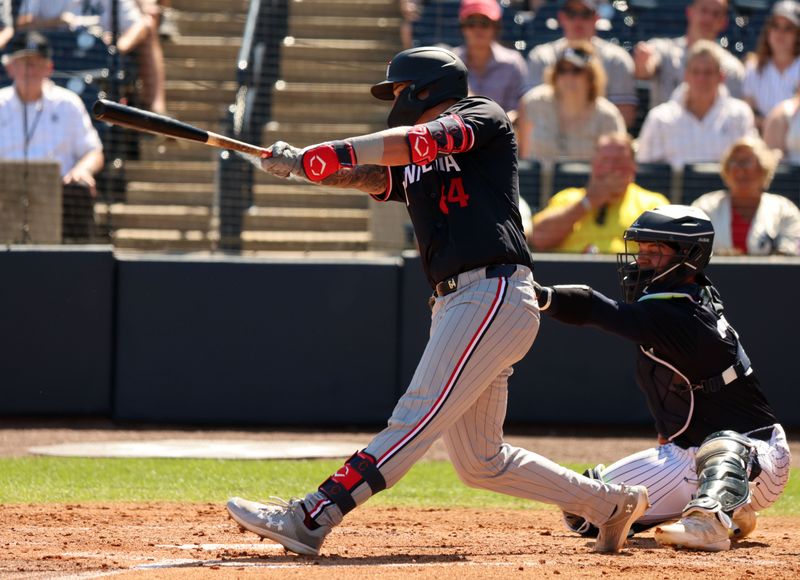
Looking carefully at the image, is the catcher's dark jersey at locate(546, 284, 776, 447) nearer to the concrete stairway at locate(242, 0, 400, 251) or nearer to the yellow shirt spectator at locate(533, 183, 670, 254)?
the yellow shirt spectator at locate(533, 183, 670, 254)

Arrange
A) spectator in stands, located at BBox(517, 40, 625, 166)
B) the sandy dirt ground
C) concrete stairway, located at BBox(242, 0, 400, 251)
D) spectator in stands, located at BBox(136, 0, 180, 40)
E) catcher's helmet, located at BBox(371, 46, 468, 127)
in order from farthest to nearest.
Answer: spectator in stands, located at BBox(136, 0, 180, 40) → concrete stairway, located at BBox(242, 0, 400, 251) → spectator in stands, located at BBox(517, 40, 625, 166) → catcher's helmet, located at BBox(371, 46, 468, 127) → the sandy dirt ground

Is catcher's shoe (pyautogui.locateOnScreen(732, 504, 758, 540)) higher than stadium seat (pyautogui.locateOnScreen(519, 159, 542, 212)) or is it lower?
lower

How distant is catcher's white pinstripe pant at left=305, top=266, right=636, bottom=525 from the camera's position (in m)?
4.24

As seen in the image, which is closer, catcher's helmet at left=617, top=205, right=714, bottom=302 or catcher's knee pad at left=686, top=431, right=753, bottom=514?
catcher's knee pad at left=686, top=431, right=753, bottom=514

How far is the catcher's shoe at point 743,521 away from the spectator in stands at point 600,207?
13.2 ft

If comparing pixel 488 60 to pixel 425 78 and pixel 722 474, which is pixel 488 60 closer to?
pixel 425 78

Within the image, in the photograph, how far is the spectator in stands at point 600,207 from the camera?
886 cm

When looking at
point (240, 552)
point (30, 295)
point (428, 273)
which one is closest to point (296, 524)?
point (240, 552)

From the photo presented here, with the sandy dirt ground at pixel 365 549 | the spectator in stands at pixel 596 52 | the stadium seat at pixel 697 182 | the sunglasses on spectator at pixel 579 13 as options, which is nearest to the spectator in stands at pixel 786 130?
the stadium seat at pixel 697 182

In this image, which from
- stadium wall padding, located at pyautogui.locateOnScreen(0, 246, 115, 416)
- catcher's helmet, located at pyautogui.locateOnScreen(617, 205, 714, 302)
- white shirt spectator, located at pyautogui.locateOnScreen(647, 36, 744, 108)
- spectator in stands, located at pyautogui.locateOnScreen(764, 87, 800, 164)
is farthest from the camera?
white shirt spectator, located at pyautogui.locateOnScreen(647, 36, 744, 108)

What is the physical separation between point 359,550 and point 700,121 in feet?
19.9

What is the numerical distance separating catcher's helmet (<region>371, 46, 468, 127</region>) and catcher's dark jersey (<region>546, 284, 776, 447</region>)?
2.58 ft

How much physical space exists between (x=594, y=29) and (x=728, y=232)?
8.28ft

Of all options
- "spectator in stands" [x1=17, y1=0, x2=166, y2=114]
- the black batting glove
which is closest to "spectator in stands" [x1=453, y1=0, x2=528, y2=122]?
"spectator in stands" [x1=17, y1=0, x2=166, y2=114]
